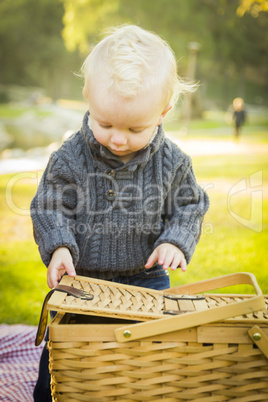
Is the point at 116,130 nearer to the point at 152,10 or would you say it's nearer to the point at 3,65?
the point at 152,10

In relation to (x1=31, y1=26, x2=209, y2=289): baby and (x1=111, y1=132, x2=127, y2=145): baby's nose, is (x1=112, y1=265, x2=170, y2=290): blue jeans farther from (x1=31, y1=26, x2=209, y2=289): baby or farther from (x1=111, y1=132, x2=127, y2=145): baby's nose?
(x1=111, y1=132, x2=127, y2=145): baby's nose

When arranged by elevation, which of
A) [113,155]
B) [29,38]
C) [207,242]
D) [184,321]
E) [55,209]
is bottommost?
[184,321]

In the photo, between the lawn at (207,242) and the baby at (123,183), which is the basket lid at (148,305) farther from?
the lawn at (207,242)

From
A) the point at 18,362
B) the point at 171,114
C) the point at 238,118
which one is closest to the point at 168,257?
the point at 171,114

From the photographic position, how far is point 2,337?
2432mm

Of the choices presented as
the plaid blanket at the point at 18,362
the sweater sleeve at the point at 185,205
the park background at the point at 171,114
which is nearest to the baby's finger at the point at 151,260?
the sweater sleeve at the point at 185,205

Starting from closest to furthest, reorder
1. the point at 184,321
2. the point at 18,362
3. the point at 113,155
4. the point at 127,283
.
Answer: the point at 184,321 → the point at 113,155 → the point at 127,283 → the point at 18,362

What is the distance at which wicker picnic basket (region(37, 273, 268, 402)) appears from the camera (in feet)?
3.94

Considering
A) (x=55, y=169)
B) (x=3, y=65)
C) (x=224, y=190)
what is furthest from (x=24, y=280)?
(x=3, y=65)

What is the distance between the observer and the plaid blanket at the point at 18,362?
6.43 feet

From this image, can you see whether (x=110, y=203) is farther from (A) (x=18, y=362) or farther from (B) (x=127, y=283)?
(A) (x=18, y=362)

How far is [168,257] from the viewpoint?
1.49 meters

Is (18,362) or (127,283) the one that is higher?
(127,283)

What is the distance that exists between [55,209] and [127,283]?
417 mm
